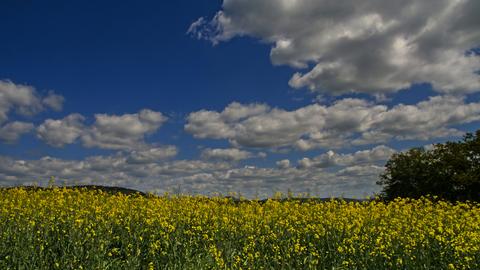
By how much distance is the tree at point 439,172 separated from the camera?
96.5 ft

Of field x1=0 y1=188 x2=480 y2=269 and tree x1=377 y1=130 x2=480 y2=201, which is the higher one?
tree x1=377 y1=130 x2=480 y2=201

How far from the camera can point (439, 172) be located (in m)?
30.3

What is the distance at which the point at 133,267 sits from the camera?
31.0ft

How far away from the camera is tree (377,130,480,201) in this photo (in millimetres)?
29422

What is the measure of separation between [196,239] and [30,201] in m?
6.00

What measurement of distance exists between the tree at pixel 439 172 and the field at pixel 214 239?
16.2 metres

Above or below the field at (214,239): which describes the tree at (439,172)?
above

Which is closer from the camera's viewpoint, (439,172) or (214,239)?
(214,239)

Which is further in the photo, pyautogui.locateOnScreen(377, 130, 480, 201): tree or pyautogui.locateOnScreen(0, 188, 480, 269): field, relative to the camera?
pyautogui.locateOnScreen(377, 130, 480, 201): tree

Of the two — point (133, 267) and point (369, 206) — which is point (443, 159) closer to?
point (369, 206)

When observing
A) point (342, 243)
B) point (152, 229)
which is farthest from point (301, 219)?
point (152, 229)

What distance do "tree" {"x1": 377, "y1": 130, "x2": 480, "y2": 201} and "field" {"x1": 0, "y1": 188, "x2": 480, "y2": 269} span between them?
16.2m

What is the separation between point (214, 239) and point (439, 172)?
Result: 22996 millimetres

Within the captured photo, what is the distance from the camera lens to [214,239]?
1192 cm
